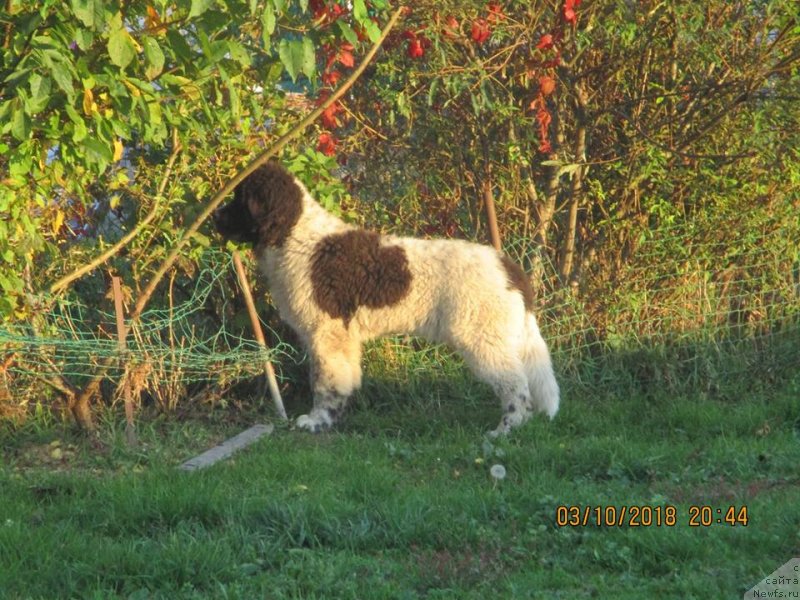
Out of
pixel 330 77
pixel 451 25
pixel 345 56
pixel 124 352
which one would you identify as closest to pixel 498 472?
pixel 124 352

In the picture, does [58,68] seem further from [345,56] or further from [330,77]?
[330,77]

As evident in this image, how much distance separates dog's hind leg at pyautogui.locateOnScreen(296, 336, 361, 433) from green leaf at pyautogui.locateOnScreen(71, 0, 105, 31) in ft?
8.83

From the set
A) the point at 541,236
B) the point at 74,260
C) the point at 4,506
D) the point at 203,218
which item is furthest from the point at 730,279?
the point at 4,506

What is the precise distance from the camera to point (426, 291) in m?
6.54

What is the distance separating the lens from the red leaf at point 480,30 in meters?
6.86

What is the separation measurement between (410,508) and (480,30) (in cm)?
343

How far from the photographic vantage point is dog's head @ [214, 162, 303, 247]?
6.68 m

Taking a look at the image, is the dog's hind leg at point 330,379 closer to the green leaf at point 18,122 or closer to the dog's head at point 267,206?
the dog's head at point 267,206

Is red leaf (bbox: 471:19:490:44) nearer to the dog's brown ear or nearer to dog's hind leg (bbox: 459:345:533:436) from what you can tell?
the dog's brown ear

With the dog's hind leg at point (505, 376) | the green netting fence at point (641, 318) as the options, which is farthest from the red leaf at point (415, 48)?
the dog's hind leg at point (505, 376)

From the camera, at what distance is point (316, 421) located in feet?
22.4

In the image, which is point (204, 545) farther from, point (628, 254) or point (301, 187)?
point (628, 254)

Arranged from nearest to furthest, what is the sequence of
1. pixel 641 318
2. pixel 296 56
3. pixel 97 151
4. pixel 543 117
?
1. pixel 296 56
2. pixel 97 151
3. pixel 543 117
4. pixel 641 318

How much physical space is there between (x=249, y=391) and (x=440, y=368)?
1.31 meters
